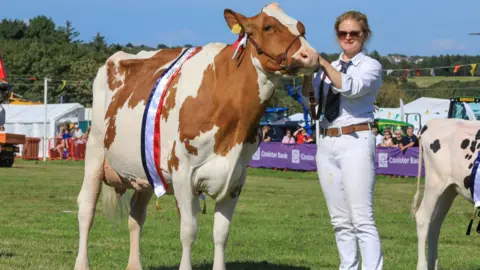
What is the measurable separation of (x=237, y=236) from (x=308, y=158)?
71.2 feet

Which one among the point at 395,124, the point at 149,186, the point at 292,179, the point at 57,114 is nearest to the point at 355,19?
the point at 149,186

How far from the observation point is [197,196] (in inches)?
320

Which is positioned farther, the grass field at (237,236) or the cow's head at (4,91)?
the grass field at (237,236)

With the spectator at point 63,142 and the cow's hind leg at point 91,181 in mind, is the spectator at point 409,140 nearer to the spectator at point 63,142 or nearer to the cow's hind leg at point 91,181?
the spectator at point 63,142

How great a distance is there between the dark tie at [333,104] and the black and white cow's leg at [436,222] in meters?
3.39

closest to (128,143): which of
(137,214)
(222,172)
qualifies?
(137,214)

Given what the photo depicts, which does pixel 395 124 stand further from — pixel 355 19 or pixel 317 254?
pixel 355 19

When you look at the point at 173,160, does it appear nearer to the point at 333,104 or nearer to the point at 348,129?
the point at 333,104

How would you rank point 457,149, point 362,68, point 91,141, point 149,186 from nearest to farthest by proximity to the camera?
point 362,68 → point 149,186 → point 91,141 → point 457,149

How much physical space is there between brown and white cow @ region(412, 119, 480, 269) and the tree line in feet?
156

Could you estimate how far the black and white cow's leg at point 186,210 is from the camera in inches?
314

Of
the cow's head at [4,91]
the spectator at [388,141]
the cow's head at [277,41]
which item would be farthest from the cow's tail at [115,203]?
the spectator at [388,141]

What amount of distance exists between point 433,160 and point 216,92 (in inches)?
160

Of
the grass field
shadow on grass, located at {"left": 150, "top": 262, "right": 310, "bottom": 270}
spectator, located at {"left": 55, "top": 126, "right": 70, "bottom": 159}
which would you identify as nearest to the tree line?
Answer: spectator, located at {"left": 55, "top": 126, "right": 70, "bottom": 159}
